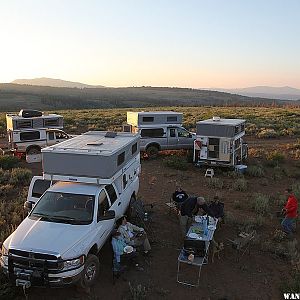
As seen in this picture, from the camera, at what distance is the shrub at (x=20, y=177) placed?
17.0 m

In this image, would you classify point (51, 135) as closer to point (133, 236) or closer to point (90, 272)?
point (133, 236)

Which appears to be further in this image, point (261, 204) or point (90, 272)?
point (261, 204)

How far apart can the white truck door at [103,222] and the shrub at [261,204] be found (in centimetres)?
593

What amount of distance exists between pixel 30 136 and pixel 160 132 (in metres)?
7.44

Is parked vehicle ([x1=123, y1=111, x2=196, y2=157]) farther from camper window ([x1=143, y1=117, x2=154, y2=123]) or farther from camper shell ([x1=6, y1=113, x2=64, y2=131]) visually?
camper shell ([x1=6, y1=113, x2=64, y2=131])

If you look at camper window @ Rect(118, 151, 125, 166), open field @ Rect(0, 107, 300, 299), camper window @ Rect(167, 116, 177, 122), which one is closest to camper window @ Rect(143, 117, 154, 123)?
camper window @ Rect(167, 116, 177, 122)

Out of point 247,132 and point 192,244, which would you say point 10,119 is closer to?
point 192,244

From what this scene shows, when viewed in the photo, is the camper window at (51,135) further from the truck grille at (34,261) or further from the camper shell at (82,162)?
the truck grille at (34,261)

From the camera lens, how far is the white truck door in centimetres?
900

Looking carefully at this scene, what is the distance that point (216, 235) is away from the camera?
1143 cm

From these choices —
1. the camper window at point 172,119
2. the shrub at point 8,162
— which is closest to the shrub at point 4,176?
the shrub at point 8,162

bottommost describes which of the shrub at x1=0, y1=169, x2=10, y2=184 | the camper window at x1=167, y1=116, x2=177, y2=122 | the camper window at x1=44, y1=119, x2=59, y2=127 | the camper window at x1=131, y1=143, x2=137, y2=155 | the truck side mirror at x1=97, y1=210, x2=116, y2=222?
the shrub at x1=0, y1=169, x2=10, y2=184

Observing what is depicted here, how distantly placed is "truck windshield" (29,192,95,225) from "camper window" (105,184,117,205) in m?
0.79

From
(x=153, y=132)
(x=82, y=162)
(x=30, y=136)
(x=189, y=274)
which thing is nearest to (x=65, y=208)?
(x=82, y=162)
